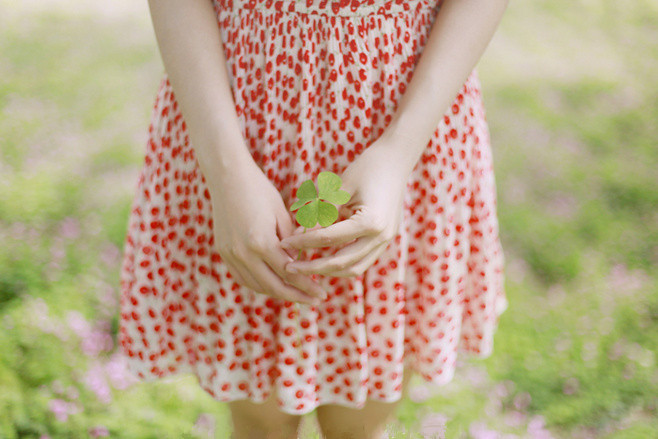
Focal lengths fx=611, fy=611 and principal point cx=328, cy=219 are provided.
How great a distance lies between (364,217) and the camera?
778mm

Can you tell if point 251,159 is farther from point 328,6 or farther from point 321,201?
point 328,6

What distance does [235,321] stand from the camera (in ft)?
3.19

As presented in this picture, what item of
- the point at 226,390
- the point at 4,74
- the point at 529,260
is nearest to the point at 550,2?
the point at 529,260

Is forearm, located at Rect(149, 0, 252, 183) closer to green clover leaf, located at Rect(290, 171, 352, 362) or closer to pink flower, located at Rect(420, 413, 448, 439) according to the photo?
green clover leaf, located at Rect(290, 171, 352, 362)

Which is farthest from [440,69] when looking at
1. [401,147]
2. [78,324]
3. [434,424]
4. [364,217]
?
[78,324]

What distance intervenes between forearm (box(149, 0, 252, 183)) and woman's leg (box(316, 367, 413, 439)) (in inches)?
21.5

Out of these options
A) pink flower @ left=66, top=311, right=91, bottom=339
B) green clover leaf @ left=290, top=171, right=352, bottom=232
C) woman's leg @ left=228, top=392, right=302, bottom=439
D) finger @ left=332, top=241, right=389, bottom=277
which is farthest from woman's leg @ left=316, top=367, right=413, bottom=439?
pink flower @ left=66, top=311, right=91, bottom=339

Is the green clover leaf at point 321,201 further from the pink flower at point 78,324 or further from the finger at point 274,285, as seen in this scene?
the pink flower at point 78,324

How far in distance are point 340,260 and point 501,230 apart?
2.11 m

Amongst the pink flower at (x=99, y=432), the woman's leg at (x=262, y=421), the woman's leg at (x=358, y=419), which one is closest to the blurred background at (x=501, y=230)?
the pink flower at (x=99, y=432)

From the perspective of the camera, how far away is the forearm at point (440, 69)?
33.9 inches

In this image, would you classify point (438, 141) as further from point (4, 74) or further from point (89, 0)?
point (89, 0)

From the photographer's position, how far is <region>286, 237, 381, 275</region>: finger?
2.54 ft

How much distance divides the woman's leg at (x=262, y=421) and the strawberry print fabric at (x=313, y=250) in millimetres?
114
